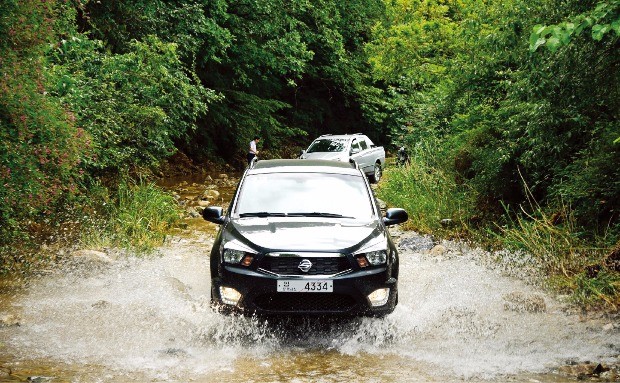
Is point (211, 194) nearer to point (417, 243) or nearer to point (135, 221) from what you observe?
point (135, 221)

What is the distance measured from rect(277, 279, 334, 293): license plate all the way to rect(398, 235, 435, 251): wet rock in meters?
6.30

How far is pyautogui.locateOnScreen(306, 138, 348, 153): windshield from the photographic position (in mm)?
24391

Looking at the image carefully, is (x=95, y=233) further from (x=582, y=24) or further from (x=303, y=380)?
(x=582, y=24)

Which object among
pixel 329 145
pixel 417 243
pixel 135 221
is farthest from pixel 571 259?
pixel 329 145

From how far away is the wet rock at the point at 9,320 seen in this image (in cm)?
759

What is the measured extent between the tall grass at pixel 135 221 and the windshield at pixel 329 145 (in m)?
9.90

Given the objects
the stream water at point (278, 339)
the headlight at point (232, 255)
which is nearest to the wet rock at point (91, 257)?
the stream water at point (278, 339)

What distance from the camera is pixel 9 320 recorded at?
25.1 ft

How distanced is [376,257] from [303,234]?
2.40 ft

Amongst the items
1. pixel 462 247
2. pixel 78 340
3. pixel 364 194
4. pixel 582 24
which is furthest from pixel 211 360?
pixel 462 247

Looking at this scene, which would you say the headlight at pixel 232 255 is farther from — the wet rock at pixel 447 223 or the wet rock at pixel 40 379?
the wet rock at pixel 447 223

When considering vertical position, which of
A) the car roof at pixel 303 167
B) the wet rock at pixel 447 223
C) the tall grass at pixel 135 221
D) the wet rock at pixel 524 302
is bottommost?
the wet rock at pixel 447 223

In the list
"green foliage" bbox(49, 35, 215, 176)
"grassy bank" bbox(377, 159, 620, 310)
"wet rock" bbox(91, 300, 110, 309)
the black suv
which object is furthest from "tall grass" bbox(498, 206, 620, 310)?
"green foliage" bbox(49, 35, 215, 176)

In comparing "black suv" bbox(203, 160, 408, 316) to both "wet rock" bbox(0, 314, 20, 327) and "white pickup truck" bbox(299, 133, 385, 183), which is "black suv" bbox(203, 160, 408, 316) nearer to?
"wet rock" bbox(0, 314, 20, 327)
